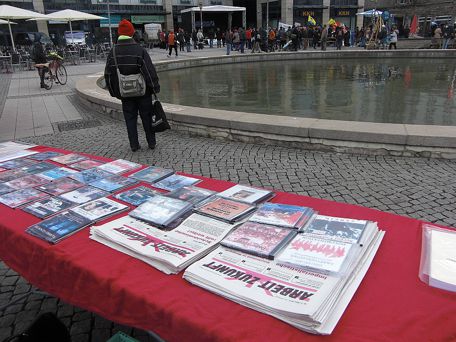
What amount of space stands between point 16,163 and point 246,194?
6.25 ft

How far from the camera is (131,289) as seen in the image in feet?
4.94

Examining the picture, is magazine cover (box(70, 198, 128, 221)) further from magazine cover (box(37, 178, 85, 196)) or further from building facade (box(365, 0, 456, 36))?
building facade (box(365, 0, 456, 36))

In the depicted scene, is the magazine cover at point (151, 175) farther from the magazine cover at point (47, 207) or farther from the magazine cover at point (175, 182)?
the magazine cover at point (47, 207)

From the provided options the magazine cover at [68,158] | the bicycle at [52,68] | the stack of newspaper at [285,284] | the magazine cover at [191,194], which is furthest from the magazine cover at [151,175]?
the bicycle at [52,68]

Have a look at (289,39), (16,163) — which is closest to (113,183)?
(16,163)

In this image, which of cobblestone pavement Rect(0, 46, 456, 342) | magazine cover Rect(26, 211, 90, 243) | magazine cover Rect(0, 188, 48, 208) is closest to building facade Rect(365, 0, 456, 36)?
cobblestone pavement Rect(0, 46, 456, 342)

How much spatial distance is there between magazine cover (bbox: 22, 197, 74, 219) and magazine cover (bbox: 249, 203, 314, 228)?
1085 mm

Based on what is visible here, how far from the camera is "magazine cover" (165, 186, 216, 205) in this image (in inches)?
86.6

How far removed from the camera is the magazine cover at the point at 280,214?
1.87 meters

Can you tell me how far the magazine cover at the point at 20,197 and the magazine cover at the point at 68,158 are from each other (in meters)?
0.58

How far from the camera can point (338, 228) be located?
5.90ft

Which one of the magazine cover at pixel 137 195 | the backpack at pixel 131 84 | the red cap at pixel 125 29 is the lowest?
the magazine cover at pixel 137 195

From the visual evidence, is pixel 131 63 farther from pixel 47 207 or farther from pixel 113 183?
pixel 47 207

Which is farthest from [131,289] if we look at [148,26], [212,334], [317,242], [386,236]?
[148,26]
